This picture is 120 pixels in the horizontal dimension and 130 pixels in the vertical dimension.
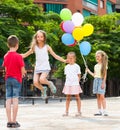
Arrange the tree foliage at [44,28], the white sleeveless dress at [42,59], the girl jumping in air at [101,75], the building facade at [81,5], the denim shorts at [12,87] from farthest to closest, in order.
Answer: the building facade at [81,5] → the tree foliage at [44,28] → the girl jumping in air at [101,75] → the white sleeveless dress at [42,59] → the denim shorts at [12,87]

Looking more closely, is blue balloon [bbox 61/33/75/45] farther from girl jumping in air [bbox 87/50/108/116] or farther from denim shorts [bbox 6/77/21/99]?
denim shorts [bbox 6/77/21/99]

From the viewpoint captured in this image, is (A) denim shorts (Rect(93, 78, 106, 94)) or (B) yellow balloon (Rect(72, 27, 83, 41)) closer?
(A) denim shorts (Rect(93, 78, 106, 94))

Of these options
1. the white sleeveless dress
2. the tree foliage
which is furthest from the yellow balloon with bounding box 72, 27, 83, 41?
the tree foliage

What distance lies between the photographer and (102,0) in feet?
213

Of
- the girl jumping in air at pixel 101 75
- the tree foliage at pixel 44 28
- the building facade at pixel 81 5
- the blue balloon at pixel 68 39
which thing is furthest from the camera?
the building facade at pixel 81 5

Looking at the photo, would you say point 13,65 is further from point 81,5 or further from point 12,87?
point 81,5

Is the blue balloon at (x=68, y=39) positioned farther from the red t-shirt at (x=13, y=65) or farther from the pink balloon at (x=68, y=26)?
the red t-shirt at (x=13, y=65)

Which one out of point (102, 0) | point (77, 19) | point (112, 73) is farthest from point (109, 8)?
point (77, 19)

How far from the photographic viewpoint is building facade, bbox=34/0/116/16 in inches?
2170

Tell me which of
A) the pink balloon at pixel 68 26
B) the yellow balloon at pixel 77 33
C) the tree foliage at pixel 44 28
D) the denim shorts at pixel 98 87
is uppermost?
the tree foliage at pixel 44 28

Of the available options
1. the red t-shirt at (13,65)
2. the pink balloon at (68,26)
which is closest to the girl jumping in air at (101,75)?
the pink balloon at (68,26)

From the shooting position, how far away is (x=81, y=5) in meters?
57.8

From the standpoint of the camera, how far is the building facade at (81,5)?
55125 mm

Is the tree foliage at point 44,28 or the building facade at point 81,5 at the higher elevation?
the building facade at point 81,5
